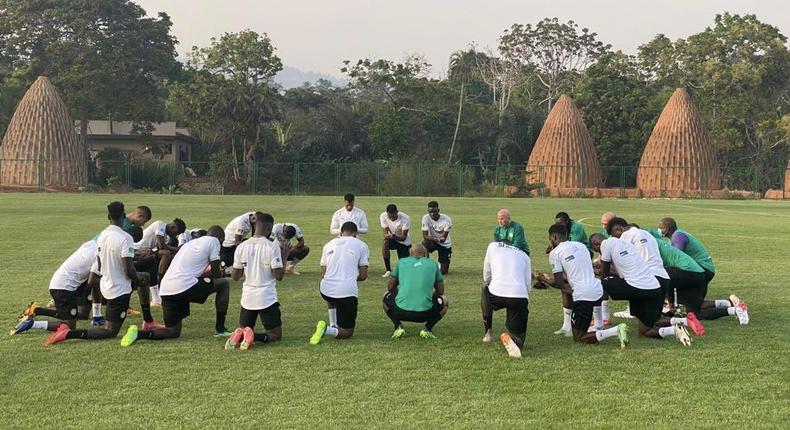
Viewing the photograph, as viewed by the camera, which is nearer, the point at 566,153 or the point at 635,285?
the point at 635,285

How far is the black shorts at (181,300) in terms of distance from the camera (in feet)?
28.4

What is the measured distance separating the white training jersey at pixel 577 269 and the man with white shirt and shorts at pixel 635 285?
537 mm

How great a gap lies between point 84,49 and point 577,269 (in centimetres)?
5483

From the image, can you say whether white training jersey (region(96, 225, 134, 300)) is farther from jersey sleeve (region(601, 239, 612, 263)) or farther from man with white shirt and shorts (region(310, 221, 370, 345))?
jersey sleeve (region(601, 239, 612, 263))

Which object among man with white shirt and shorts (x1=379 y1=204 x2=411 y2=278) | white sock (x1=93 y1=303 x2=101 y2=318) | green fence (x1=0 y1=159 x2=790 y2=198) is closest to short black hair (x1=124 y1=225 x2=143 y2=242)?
white sock (x1=93 y1=303 x2=101 y2=318)

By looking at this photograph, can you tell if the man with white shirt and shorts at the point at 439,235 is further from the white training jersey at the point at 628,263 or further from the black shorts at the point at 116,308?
the black shorts at the point at 116,308

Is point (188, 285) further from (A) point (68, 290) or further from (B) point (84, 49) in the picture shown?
(B) point (84, 49)

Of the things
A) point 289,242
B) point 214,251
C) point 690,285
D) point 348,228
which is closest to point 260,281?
point 214,251

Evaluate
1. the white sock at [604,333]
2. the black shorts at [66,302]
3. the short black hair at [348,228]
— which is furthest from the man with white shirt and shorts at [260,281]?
the white sock at [604,333]

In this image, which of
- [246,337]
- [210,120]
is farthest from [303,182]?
[246,337]

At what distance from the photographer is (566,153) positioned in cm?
A: 5506

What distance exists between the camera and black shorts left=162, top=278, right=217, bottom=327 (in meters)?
8.65

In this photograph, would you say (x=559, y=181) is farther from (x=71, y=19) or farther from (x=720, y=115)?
(x=71, y=19)

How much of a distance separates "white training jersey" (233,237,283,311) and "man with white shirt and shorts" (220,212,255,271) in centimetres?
436
